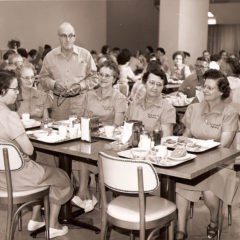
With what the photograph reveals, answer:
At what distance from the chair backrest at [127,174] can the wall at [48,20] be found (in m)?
9.35

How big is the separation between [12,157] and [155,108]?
4.36 ft

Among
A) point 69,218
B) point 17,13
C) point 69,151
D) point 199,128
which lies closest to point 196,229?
point 199,128

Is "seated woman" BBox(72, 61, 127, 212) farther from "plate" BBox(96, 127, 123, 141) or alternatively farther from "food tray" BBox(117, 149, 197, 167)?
"food tray" BBox(117, 149, 197, 167)

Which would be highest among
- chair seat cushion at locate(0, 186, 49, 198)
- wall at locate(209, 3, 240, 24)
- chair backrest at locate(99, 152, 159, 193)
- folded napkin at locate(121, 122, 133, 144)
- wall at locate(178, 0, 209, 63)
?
wall at locate(209, 3, 240, 24)

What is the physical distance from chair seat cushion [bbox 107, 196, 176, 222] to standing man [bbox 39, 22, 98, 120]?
1.97 meters

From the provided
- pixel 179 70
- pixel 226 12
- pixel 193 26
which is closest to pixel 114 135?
pixel 179 70

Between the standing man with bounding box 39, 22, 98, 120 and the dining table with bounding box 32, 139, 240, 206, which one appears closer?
the dining table with bounding box 32, 139, 240, 206

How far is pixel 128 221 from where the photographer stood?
89.6 inches

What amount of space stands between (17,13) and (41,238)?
912 cm

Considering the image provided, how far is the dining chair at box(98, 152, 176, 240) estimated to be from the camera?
2.15 m

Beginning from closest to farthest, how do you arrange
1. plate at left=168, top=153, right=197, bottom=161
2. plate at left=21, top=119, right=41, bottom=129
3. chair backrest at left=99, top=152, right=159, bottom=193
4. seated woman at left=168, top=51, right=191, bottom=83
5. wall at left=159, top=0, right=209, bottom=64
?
chair backrest at left=99, top=152, right=159, bottom=193 → plate at left=168, top=153, right=197, bottom=161 → plate at left=21, top=119, right=41, bottom=129 → seated woman at left=168, top=51, right=191, bottom=83 → wall at left=159, top=0, right=209, bottom=64

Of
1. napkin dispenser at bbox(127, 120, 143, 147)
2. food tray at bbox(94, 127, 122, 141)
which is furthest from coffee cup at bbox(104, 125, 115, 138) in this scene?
napkin dispenser at bbox(127, 120, 143, 147)

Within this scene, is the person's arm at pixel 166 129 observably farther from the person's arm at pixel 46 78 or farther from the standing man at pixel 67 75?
the person's arm at pixel 46 78

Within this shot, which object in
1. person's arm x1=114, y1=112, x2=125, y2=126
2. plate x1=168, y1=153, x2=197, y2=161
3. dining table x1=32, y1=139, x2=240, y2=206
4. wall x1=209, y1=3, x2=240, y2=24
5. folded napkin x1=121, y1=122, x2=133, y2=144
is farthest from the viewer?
wall x1=209, y1=3, x2=240, y2=24
